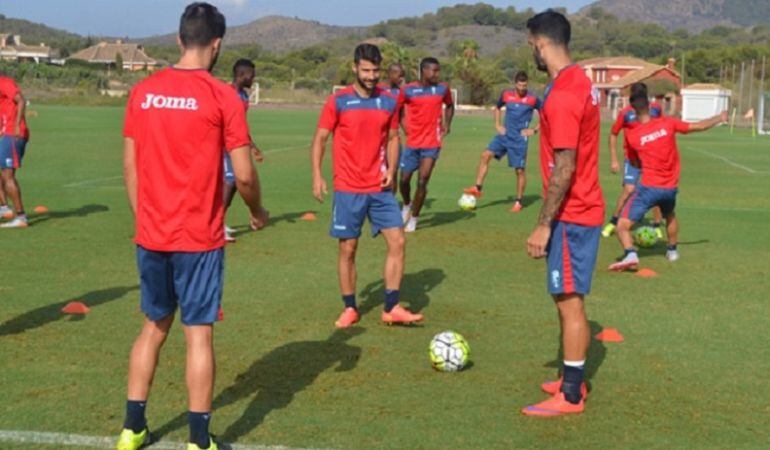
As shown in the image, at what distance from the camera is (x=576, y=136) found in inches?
246

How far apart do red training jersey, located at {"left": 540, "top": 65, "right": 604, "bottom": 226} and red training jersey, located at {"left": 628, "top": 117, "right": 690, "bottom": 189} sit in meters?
5.70

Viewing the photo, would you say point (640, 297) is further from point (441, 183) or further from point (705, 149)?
point (705, 149)

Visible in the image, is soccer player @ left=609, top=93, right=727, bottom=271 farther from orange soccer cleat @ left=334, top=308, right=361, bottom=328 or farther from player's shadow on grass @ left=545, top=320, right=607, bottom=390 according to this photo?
orange soccer cleat @ left=334, top=308, right=361, bottom=328

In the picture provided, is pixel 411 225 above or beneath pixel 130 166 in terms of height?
beneath

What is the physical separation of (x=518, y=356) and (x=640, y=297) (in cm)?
287

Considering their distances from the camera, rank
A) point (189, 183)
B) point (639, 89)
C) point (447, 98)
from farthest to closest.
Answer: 1. point (447, 98)
2. point (639, 89)
3. point (189, 183)

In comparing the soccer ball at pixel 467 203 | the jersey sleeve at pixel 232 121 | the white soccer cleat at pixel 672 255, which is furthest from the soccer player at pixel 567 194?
the soccer ball at pixel 467 203

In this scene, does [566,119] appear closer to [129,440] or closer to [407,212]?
[129,440]

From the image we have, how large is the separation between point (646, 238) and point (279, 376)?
733cm

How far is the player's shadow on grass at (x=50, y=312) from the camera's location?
856cm

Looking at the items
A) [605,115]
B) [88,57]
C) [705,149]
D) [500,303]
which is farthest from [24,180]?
[88,57]

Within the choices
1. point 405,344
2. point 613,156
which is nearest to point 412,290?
point 405,344

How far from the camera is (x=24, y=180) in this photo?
68.4ft

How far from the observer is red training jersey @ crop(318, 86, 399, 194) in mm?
9055
